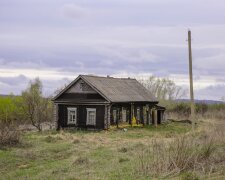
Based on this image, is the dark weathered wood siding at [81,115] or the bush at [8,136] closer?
the bush at [8,136]

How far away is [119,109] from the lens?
39.0 metres

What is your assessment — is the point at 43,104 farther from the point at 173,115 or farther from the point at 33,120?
the point at 173,115

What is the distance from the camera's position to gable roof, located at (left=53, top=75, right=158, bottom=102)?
37594 mm

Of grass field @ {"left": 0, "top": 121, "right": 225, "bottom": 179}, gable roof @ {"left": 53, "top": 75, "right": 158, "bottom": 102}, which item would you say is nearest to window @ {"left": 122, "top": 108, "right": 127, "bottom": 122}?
gable roof @ {"left": 53, "top": 75, "right": 158, "bottom": 102}

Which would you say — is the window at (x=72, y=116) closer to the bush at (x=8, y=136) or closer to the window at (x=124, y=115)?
the window at (x=124, y=115)

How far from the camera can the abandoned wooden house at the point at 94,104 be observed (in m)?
37.2

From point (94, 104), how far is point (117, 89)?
170 inches

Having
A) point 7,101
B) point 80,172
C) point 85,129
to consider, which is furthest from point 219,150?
point 7,101

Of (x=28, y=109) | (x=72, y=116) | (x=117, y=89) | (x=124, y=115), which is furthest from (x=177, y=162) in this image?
(x=28, y=109)

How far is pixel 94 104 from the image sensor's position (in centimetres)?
3750

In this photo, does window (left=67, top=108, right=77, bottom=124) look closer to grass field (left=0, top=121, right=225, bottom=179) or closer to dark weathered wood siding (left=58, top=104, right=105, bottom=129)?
dark weathered wood siding (left=58, top=104, right=105, bottom=129)

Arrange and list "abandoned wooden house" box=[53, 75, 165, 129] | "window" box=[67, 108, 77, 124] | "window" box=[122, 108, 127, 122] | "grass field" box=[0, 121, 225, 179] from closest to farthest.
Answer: "grass field" box=[0, 121, 225, 179]
"abandoned wooden house" box=[53, 75, 165, 129]
"window" box=[67, 108, 77, 124]
"window" box=[122, 108, 127, 122]

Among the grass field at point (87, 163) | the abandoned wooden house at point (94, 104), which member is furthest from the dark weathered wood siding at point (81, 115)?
the grass field at point (87, 163)

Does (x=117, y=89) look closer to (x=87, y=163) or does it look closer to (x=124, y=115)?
(x=124, y=115)
